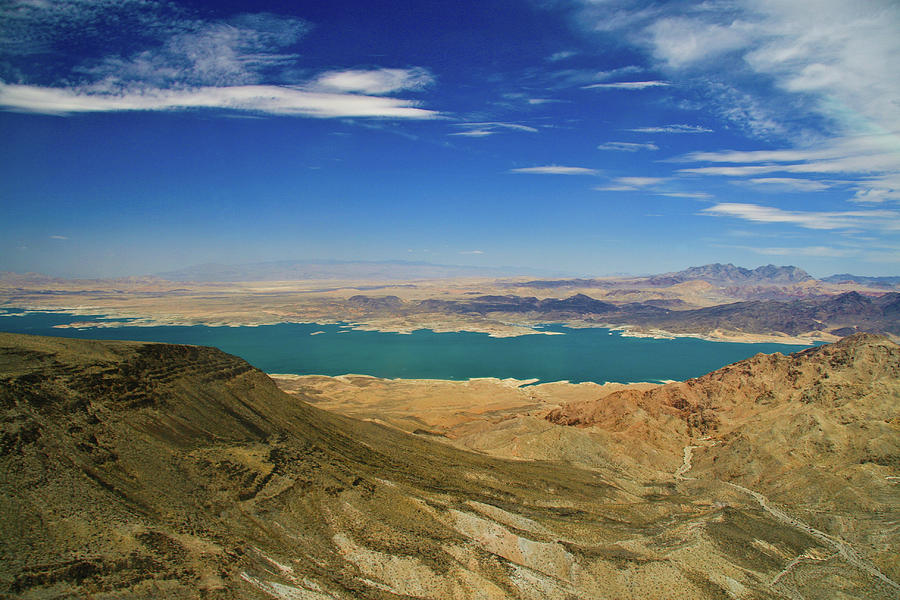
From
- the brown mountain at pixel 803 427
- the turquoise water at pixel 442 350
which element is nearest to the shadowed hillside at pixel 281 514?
the brown mountain at pixel 803 427

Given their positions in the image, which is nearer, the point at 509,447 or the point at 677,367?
the point at 509,447

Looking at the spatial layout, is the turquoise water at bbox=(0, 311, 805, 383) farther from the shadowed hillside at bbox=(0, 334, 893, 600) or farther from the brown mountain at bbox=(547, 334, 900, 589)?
the shadowed hillside at bbox=(0, 334, 893, 600)

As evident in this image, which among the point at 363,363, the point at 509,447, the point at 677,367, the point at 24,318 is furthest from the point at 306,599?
the point at 24,318

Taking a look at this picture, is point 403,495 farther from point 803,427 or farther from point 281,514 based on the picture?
point 803,427

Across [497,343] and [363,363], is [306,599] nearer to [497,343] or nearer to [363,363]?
[363,363]

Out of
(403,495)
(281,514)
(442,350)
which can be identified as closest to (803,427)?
(403,495)

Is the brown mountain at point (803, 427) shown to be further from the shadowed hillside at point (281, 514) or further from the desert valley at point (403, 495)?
the shadowed hillside at point (281, 514)

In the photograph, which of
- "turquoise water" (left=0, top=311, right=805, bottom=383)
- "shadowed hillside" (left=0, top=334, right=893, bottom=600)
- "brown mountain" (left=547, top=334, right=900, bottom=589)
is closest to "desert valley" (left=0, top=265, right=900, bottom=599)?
"shadowed hillside" (left=0, top=334, right=893, bottom=600)
